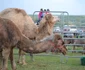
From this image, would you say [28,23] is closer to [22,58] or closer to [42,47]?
[22,58]

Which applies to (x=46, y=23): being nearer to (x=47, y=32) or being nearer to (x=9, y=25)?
(x=47, y=32)

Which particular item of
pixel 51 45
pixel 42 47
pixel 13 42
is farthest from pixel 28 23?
pixel 51 45

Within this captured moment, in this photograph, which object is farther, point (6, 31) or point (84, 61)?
point (84, 61)

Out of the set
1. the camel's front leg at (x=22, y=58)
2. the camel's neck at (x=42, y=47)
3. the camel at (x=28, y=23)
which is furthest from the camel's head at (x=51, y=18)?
the camel's neck at (x=42, y=47)

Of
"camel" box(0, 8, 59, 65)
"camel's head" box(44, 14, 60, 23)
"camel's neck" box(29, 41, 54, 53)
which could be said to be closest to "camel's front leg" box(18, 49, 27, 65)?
"camel" box(0, 8, 59, 65)

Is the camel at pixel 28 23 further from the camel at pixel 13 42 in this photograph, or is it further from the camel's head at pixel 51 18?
the camel at pixel 13 42

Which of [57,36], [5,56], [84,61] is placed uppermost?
[57,36]

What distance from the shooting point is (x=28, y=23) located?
1248 cm

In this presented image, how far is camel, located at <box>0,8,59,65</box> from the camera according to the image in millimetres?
12156

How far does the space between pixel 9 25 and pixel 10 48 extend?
617 millimetres

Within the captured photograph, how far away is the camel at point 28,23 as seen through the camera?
39.9 feet

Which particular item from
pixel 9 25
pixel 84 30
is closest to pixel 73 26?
pixel 84 30

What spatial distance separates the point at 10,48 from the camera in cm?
820

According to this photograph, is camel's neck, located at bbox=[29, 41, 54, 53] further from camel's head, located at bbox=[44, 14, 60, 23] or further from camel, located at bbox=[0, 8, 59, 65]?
camel's head, located at bbox=[44, 14, 60, 23]
